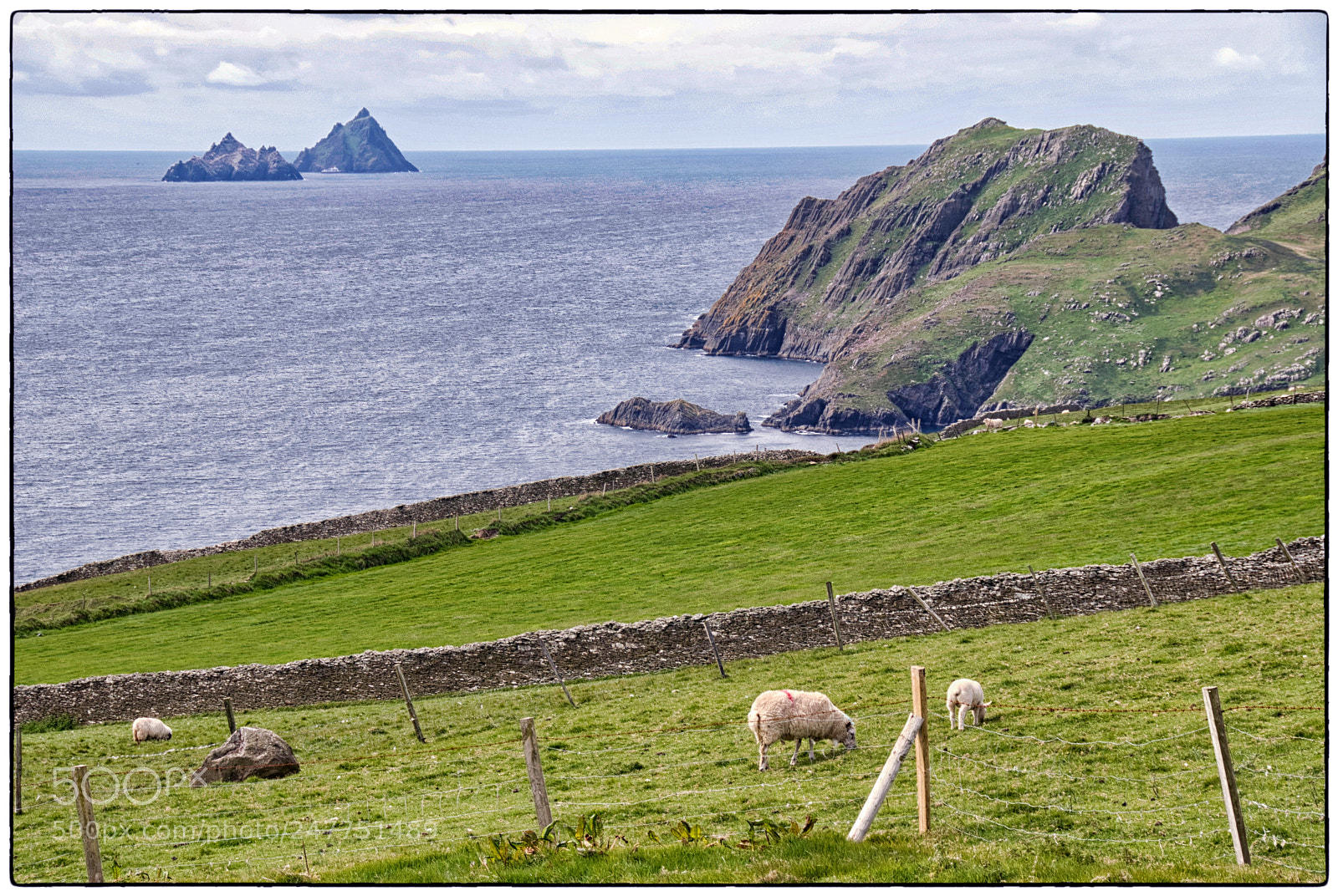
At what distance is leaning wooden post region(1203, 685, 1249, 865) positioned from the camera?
13.4 meters

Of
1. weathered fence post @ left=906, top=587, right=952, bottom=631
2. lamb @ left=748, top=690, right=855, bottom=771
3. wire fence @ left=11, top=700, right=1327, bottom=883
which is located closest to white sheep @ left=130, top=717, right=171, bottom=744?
wire fence @ left=11, top=700, right=1327, bottom=883

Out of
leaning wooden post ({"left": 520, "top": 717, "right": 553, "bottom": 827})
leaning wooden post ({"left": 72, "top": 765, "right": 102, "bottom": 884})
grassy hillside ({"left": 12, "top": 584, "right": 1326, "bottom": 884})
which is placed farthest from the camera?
leaning wooden post ({"left": 520, "top": 717, "right": 553, "bottom": 827})

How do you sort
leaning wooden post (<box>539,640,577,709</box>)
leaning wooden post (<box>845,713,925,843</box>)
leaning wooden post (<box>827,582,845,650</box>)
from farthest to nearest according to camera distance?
leaning wooden post (<box>827,582,845,650</box>) < leaning wooden post (<box>539,640,577,709</box>) < leaning wooden post (<box>845,713,925,843</box>)

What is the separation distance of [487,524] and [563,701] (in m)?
34.3

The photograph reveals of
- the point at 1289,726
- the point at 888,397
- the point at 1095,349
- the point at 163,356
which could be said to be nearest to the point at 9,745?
the point at 1289,726

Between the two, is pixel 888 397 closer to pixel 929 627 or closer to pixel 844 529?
pixel 844 529

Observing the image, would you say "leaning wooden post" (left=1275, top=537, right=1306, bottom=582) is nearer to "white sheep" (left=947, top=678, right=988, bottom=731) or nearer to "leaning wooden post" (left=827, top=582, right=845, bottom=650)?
"leaning wooden post" (left=827, top=582, right=845, bottom=650)

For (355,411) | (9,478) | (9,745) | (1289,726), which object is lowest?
(355,411)

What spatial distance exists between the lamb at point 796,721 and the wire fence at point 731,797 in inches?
12.9

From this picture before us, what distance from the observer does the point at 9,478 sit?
16.2m

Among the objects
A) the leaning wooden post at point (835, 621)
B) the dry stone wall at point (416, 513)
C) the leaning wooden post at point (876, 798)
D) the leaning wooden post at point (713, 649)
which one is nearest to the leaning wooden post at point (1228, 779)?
the leaning wooden post at point (876, 798)

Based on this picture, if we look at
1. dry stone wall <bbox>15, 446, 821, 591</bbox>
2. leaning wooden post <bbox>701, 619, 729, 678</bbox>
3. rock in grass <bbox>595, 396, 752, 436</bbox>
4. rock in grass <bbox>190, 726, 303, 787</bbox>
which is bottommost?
rock in grass <bbox>595, 396, 752, 436</bbox>

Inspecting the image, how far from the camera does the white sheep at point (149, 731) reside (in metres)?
30.1

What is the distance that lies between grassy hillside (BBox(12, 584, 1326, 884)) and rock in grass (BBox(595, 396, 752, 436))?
122 metres
